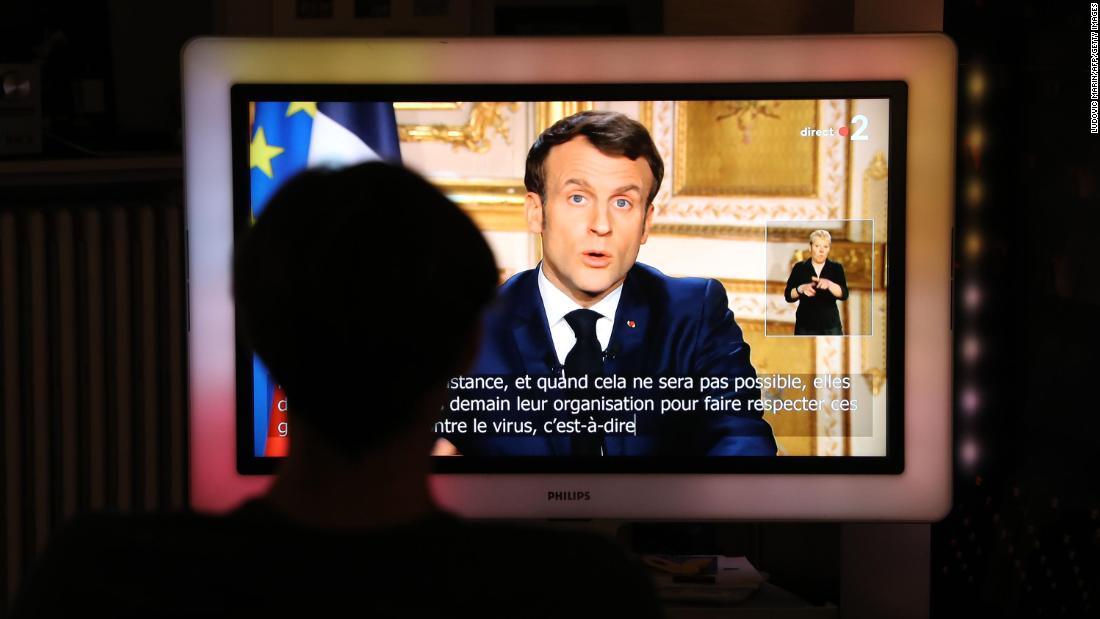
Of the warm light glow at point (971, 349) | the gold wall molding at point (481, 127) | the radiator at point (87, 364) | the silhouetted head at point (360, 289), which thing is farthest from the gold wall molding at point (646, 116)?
the radiator at point (87, 364)

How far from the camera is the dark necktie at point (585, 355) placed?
161cm

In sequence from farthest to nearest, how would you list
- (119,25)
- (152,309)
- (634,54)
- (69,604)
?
1. (119,25)
2. (152,309)
3. (634,54)
4. (69,604)

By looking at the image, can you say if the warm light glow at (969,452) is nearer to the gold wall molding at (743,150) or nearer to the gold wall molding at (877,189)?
the gold wall molding at (877,189)

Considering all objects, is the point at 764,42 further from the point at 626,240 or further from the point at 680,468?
the point at 680,468

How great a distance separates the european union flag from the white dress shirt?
0.30 m

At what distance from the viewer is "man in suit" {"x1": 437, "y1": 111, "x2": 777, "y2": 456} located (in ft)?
5.24

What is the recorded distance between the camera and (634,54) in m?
1.59

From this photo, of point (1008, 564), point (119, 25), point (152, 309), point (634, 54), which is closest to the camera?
point (634, 54)

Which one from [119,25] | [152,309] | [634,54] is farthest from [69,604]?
[119,25]

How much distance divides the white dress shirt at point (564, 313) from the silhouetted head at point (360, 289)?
2.68ft

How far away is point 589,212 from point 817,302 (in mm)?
369

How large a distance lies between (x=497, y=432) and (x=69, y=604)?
91 cm
